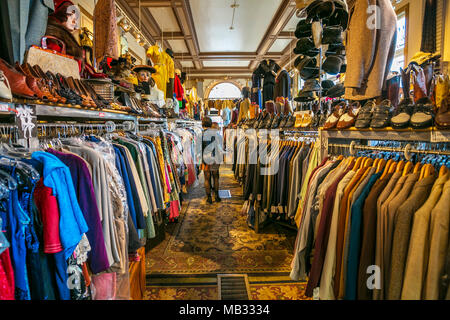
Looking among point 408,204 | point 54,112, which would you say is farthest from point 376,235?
point 54,112

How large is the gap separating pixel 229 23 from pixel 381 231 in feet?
21.0

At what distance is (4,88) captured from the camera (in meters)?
1.06

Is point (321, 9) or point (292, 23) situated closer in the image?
point (321, 9)

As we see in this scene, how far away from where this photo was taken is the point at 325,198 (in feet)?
4.49

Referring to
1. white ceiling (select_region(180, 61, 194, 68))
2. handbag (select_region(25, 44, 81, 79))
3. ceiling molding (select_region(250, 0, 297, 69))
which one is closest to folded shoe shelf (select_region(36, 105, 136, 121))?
handbag (select_region(25, 44, 81, 79))

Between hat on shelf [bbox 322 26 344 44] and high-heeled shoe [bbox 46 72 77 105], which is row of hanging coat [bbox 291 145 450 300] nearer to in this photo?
hat on shelf [bbox 322 26 344 44]

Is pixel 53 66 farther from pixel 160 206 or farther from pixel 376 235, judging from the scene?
pixel 376 235

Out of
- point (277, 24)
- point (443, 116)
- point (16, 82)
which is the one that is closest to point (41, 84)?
point (16, 82)

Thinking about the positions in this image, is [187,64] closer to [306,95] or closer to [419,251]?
[306,95]

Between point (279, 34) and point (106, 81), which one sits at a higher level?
point (279, 34)

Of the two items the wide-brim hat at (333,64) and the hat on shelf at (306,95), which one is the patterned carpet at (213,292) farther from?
the wide-brim hat at (333,64)

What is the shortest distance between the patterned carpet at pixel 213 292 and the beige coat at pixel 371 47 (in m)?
1.74
